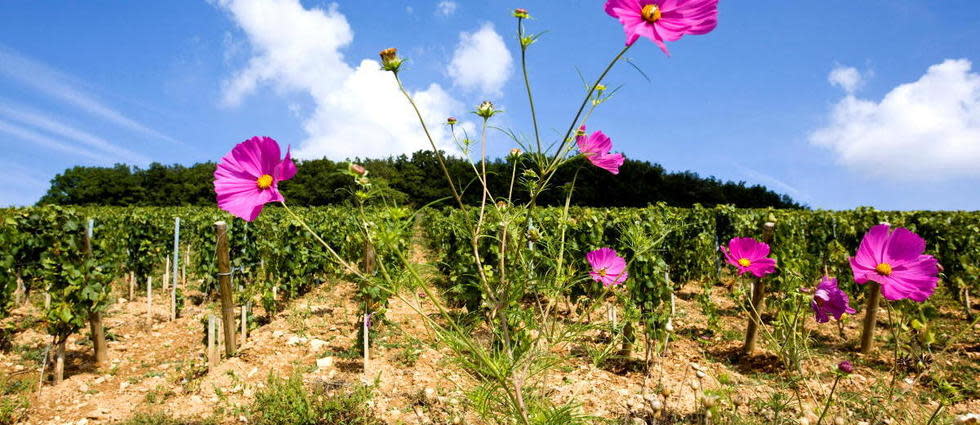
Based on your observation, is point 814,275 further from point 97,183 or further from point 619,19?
point 97,183

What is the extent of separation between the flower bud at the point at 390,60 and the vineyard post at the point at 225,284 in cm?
407

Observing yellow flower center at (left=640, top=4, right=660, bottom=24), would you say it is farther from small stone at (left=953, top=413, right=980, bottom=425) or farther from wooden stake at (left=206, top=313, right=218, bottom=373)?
wooden stake at (left=206, top=313, right=218, bottom=373)

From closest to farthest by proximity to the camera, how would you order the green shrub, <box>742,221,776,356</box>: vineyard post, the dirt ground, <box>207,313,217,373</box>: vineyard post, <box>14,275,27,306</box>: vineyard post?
the green shrub → the dirt ground → <box>207,313,217,373</box>: vineyard post → <box>742,221,776,356</box>: vineyard post → <box>14,275,27,306</box>: vineyard post

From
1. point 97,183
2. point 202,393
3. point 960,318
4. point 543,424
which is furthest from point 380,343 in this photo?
point 97,183

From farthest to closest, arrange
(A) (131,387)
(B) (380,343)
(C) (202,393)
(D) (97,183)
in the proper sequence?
(D) (97,183) < (B) (380,343) < (A) (131,387) < (C) (202,393)

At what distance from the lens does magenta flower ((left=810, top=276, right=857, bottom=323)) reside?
5.37ft

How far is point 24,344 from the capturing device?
5.74m

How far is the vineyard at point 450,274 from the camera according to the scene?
459 cm

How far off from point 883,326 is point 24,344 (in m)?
10.5

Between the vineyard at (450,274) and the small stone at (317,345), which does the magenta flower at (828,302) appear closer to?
the vineyard at (450,274)

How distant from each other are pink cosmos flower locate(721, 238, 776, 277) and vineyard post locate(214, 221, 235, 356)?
4378 millimetres

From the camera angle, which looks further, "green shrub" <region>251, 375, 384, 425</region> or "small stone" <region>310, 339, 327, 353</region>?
"small stone" <region>310, 339, 327, 353</region>

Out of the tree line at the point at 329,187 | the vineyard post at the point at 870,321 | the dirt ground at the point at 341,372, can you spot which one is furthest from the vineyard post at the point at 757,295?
the tree line at the point at 329,187

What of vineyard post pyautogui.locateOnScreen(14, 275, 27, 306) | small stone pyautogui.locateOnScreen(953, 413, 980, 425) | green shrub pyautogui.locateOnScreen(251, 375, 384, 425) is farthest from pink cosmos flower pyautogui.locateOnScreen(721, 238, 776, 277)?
vineyard post pyautogui.locateOnScreen(14, 275, 27, 306)
